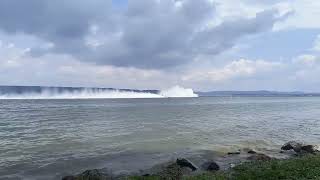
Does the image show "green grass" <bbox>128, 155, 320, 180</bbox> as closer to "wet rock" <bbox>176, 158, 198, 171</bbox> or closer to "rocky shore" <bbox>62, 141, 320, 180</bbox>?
"rocky shore" <bbox>62, 141, 320, 180</bbox>

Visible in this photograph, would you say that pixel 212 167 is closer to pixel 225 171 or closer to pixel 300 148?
pixel 225 171

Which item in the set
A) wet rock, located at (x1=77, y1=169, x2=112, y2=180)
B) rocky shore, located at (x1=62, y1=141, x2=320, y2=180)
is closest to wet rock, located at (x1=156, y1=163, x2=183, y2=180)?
rocky shore, located at (x1=62, y1=141, x2=320, y2=180)

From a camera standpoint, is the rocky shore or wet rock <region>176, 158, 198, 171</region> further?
wet rock <region>176, 158, 198, 171</region>

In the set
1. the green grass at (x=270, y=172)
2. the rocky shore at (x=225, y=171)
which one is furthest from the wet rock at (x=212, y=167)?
the green grass at (x=270, y=172)

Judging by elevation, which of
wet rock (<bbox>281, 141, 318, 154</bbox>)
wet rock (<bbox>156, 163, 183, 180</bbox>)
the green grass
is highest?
the green grass

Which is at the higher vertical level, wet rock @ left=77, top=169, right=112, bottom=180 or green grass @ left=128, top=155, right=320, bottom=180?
green grass @ left=128, top=155, right=320, bottom=180

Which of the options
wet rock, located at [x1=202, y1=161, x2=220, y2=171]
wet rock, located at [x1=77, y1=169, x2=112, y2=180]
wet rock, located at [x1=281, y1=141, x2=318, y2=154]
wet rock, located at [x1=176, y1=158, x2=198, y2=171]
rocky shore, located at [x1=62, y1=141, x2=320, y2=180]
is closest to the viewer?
rocky shore, located at [x1=62, y1=141, x2=320, y2=180]

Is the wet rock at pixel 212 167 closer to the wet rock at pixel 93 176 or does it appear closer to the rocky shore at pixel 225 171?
the rocky shore at pixel 225 171

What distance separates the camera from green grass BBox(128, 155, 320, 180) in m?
20.2

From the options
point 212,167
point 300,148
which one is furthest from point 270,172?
point 300,148

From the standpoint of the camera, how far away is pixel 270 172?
21188mm

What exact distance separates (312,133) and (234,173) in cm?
3458

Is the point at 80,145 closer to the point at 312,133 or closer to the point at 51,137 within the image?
the point at 51,137

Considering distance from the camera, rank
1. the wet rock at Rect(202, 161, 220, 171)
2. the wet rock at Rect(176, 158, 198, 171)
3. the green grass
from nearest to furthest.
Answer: the green grass, the wet rock at Rect(202, 161, 220, 171), the wet rock at Rect(176, 158, 198, 171)
